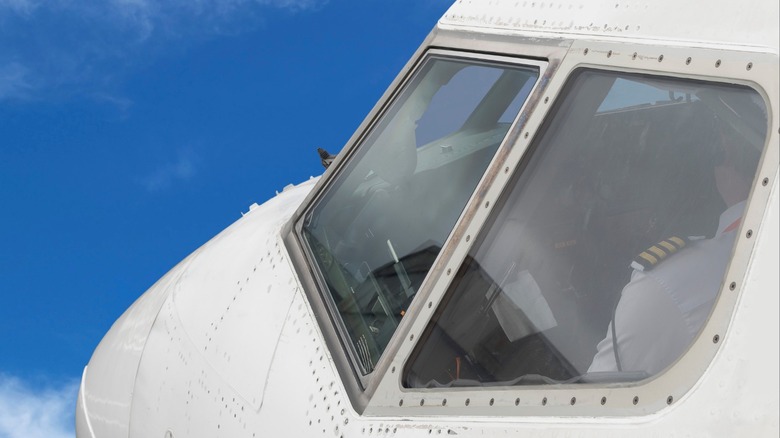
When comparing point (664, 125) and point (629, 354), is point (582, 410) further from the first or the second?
point (664, 125)

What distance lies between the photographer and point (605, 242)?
4.05m

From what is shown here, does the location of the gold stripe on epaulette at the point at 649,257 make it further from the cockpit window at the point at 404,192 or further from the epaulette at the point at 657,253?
the cockpit window at the point at 404,192

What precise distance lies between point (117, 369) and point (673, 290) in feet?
15.4

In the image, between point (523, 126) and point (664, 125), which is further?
point (523, 126)

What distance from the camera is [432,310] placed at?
4.48 m

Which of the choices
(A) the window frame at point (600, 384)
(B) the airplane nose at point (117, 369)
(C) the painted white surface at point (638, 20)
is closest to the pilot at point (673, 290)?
(A) the window frame at point (600, 384)

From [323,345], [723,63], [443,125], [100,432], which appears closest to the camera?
[723,63]

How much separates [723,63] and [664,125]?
1.24ft

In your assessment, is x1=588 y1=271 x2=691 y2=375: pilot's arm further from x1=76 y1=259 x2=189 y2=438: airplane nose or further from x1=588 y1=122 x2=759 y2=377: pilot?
x1=76 y1=259 x2=189 y2=438: airplane nose

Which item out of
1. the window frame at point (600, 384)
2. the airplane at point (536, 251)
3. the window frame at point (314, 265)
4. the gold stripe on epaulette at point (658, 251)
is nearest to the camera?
the window frame at point (600, 384)

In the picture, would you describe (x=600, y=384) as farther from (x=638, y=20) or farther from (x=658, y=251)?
(x=638, y=20)

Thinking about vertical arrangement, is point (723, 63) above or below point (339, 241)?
above

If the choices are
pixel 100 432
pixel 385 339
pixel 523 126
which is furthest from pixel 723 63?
pixel 100 432

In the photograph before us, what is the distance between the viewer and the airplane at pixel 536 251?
3.47m
